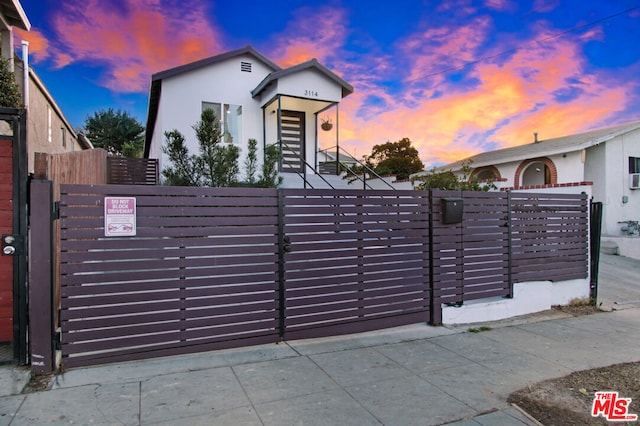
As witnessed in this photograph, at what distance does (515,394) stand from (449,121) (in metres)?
12.0

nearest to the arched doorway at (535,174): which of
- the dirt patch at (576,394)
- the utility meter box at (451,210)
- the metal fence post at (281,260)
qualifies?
the utility meter box at (451,210)

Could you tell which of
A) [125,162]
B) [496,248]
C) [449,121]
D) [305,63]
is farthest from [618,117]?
[125,162]

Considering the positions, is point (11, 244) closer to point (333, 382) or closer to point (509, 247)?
point (333, 382)

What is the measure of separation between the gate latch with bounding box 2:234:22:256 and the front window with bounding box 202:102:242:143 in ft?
30.7

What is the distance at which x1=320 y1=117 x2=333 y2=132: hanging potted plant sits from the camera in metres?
13.6

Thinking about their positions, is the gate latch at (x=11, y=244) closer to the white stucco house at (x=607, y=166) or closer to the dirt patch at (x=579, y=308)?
the dirt patch at (x=579, y=308)

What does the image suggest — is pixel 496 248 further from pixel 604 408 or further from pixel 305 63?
pixel 305 63

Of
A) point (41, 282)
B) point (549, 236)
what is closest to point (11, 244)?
point (41, 282)

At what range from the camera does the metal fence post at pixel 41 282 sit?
10.8 feet

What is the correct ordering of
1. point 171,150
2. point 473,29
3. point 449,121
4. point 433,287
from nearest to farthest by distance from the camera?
point 433,287 < point 171,150 < point 473,29 < point 449,121

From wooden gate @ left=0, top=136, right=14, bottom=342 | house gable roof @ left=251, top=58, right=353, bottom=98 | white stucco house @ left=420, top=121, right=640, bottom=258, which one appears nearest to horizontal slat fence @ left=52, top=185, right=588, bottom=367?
wooden gate @ left=0, top=136, right=14, bottom=342

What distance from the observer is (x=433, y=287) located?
16.6 ft

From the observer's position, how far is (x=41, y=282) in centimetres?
331

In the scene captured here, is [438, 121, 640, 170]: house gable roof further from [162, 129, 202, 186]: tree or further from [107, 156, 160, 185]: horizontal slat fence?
[107, 156, 160, 185]: horizontal slat fence
